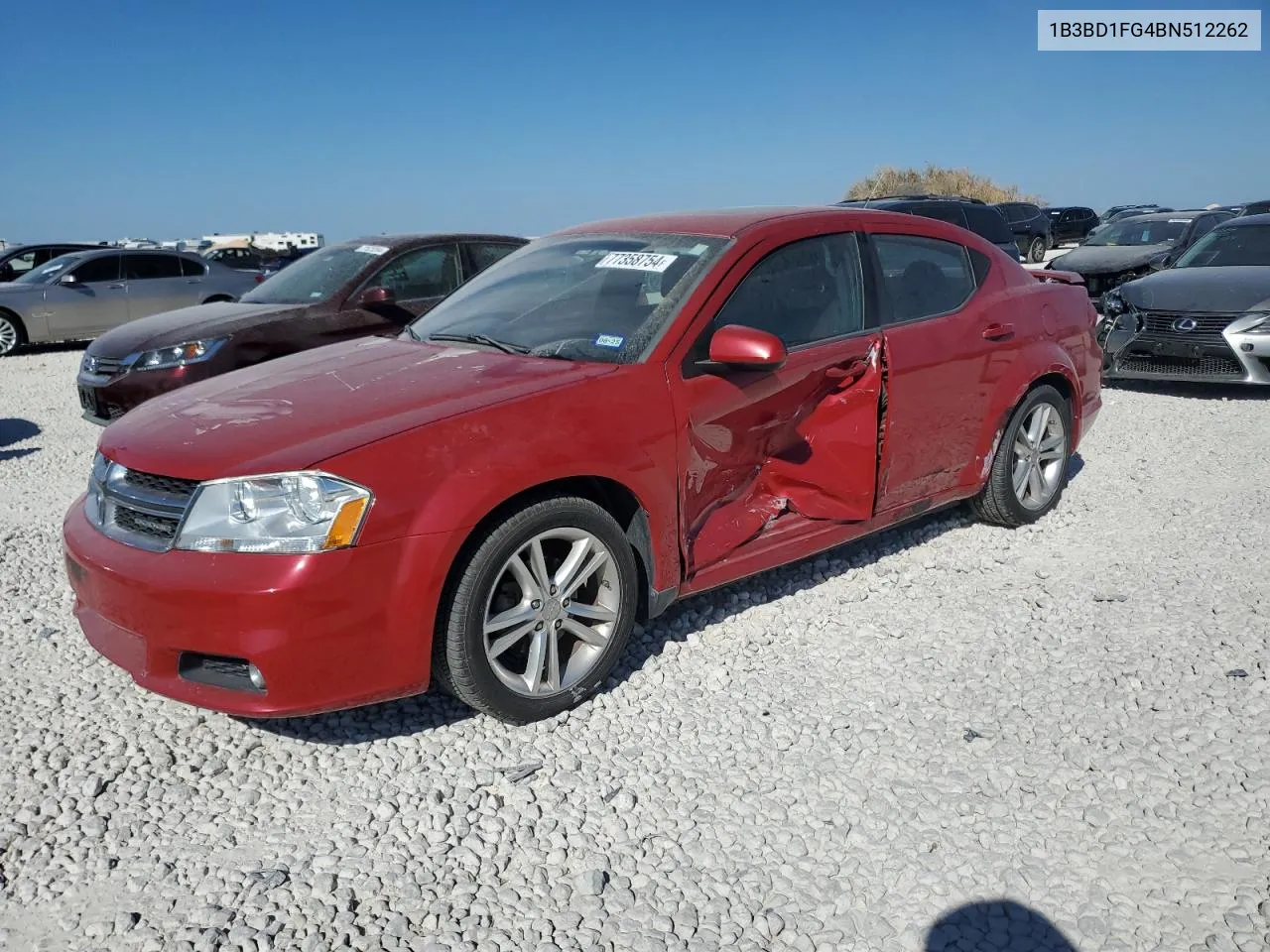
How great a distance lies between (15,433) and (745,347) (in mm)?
7393

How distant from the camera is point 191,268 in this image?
14.8 m

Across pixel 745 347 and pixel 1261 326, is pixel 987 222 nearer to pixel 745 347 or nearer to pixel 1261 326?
pixel 1261 326

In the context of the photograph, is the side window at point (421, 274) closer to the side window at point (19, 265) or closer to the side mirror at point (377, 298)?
the side mirror at point (377, 298)

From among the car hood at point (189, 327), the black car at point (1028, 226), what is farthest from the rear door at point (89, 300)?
the black car at point (1028, 226)

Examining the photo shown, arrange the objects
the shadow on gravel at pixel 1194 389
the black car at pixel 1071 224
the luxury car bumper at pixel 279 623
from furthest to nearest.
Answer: the black car at pixel 1071 224 → the shadow on gravel at pixel 1194 389 → the luxury car bumper at pixel 279 623

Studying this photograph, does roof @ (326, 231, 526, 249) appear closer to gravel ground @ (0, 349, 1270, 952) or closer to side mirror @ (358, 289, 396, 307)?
side mirror @ (358, 289, 396, 307)

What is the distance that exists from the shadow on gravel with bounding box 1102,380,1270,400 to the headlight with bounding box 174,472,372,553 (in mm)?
8280

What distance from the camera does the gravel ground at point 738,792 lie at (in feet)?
8.10

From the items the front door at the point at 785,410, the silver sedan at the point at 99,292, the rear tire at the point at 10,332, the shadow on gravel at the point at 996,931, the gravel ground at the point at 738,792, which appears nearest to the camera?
the shadow on gravel at the point at 996,931

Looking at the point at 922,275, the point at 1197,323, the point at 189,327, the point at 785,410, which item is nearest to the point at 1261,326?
the point at 1197,323

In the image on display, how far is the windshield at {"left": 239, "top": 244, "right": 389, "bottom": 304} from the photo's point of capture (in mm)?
7918

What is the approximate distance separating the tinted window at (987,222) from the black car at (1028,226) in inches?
505

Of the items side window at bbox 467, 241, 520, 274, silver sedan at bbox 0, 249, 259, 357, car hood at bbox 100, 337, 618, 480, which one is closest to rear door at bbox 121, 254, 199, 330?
silver sedan at bbox 0, 249, 259, 357

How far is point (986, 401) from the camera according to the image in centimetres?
477
